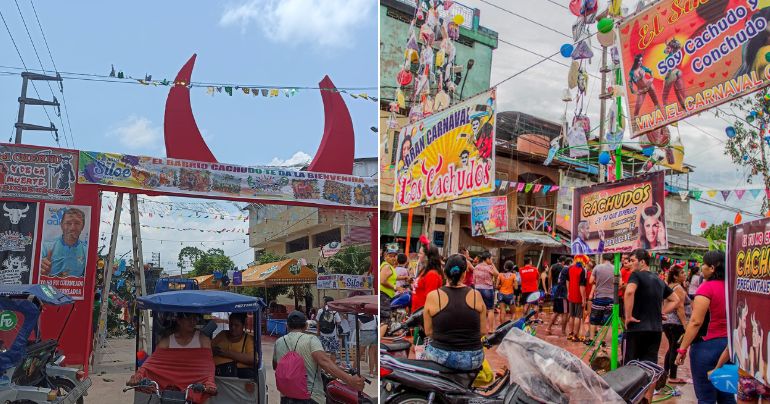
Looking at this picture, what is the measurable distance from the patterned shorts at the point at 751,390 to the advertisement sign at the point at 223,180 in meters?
10.6

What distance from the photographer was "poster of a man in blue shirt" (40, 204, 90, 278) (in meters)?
11.7

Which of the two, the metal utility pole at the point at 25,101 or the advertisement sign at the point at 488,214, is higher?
the metal utility pole at the point at 25,101

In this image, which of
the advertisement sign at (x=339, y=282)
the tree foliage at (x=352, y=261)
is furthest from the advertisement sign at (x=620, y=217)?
the tree foliage at (x=352, y=261)

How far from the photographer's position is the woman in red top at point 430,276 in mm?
7844

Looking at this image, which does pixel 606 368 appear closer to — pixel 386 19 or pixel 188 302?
pixel 188 302

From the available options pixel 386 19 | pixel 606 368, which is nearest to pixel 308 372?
pixel 606 368

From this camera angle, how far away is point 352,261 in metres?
27.6

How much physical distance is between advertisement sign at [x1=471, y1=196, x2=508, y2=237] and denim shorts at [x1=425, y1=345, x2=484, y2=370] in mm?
12001

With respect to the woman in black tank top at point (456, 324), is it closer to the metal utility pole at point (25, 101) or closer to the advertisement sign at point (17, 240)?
the advertisement sign at point (17, 240)

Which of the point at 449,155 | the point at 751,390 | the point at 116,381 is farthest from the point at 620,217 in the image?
the point at 116,381

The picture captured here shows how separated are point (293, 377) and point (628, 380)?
9.55ft

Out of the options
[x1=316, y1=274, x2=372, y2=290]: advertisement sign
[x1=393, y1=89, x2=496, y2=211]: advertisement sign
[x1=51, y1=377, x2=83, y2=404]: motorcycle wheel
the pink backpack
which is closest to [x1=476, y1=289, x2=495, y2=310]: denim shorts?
[x1=393, y1=89, x2=496, y2=211]: advertisement sign

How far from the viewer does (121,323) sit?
24.7 m

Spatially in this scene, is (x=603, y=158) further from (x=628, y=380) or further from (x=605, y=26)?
(x=628, y=380)
